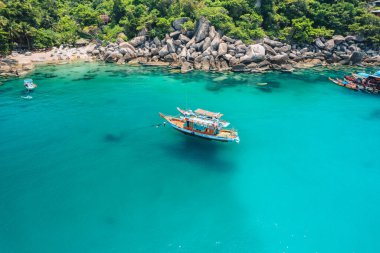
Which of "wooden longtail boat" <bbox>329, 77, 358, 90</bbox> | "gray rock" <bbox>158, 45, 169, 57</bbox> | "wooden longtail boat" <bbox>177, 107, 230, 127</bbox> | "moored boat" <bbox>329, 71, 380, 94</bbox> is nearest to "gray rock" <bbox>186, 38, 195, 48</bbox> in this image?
"gray rock" <bbox>158, 45, 169, 57</bbox>

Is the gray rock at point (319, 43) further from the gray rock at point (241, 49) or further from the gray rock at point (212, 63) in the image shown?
the gray rock at point (212, 63)

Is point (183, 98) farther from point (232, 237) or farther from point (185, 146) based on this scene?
point (232, 237)

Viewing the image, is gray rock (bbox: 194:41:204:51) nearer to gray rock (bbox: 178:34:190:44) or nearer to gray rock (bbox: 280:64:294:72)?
gray rock (bbox: 178:34:190:44)

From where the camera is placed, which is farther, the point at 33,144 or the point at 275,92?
the point at 275,92

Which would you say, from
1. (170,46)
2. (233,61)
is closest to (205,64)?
(233,61)

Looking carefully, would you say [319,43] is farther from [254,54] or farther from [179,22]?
[179,22]

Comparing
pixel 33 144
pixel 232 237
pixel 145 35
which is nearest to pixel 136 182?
pixel 232 237
